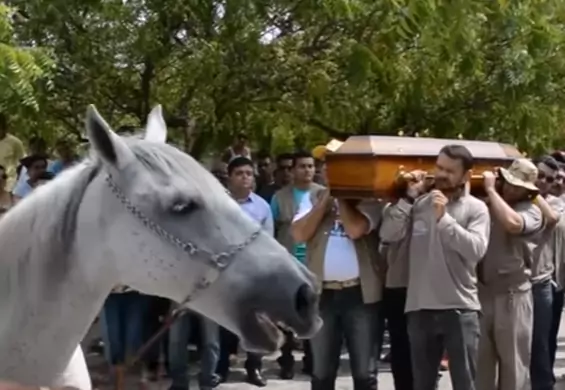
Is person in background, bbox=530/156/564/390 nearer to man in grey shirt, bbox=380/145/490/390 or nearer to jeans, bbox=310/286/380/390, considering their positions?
man in grey shirt, bbox=380/145/490/390

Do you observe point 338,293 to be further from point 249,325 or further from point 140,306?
point 249,325

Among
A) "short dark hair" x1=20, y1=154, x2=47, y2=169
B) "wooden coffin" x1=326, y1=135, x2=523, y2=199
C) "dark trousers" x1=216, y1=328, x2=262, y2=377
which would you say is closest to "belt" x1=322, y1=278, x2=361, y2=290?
"wooden coffin" x1=326, y1=135, x2=523, y2=199

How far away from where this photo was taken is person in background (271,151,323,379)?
9.06m

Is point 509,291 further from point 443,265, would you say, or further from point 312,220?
point 312,220

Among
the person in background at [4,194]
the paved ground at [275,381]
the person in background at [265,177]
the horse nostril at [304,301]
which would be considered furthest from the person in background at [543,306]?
the horse nostril at [304,301]

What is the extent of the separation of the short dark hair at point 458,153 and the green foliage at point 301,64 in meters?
2.60

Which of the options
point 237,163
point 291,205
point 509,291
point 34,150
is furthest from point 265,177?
point 509,291

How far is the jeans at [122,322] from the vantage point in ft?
26.1

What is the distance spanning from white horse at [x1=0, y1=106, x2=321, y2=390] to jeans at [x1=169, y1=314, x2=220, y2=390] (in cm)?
491

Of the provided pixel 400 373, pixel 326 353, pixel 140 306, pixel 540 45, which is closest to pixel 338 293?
pixel 326 353

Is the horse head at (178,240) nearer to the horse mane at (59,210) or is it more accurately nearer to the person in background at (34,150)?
the horse mane at (59,210)

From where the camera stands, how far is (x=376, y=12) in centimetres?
912

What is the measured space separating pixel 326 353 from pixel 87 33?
13.1 feet

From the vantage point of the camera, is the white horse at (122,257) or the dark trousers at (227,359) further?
the dark trousers at (227,359)
